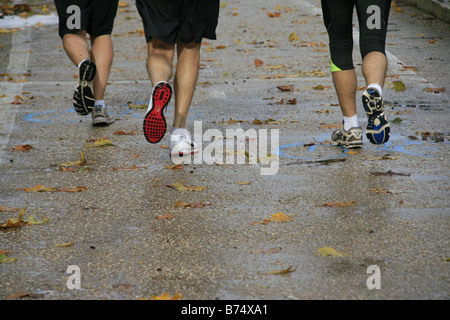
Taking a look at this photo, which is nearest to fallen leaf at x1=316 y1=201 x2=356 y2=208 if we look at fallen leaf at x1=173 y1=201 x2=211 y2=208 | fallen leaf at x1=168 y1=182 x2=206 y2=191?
fallen leaf at x1=173 y1=201 x2=211 y2=208

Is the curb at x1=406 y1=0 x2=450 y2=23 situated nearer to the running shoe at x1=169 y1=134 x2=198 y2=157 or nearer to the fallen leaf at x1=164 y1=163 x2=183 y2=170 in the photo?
the running shoe at x1=169 y1=134 x2=198 y2=157

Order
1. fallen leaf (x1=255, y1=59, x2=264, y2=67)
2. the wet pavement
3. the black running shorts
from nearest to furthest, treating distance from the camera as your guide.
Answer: the wet pavement, the black running shorts, fallen leaf (x1=255, y1=59, x2=264, y2=67)

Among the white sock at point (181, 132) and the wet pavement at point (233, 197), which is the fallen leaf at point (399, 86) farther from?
the white sock at point (181, 132)

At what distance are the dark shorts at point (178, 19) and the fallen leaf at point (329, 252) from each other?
2207 millimetres

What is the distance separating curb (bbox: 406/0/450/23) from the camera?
1167 centimetres

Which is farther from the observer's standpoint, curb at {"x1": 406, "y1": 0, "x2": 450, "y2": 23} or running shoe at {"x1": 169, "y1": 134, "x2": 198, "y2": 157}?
curb at {"x1": 406, "y1": 0, "x2": 450, "y2": 23}

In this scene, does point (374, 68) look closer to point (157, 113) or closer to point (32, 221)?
point (157, 113)

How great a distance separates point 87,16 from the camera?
20.2 ft

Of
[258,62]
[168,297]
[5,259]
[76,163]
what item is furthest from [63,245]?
[258,62]

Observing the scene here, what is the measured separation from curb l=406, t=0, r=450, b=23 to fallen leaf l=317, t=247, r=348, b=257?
8764 millimetres

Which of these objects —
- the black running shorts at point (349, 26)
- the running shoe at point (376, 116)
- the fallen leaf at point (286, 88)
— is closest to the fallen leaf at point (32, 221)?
the running shoe at point (376, 116)

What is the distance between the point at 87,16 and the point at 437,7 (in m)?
7.56
